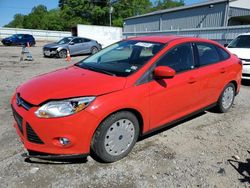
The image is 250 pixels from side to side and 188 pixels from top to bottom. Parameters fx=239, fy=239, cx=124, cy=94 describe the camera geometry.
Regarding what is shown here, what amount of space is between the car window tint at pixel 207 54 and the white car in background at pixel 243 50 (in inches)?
140

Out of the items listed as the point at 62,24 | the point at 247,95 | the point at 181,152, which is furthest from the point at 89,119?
the point at 62,24

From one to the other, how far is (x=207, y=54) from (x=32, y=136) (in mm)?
3310

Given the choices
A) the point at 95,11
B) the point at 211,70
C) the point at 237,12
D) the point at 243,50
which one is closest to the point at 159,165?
the point at 211,70

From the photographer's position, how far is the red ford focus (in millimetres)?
2783

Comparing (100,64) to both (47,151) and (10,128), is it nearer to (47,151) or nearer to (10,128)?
(47,151)

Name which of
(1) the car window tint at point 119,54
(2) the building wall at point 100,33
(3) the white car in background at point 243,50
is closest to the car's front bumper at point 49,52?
(3) the white car in background at point 243,50

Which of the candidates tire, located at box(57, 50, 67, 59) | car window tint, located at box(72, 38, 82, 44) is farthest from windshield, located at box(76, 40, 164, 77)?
car window tint, located at box(72, 38, 82, 44)

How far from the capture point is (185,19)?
28750 mm

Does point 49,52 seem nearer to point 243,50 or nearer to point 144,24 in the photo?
point 243,50

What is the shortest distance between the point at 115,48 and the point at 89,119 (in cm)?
197

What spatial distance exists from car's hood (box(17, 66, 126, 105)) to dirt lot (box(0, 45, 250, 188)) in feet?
3.01

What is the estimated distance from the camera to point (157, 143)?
12.5 feet

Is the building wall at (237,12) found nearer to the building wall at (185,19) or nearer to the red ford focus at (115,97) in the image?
the building wall at (185,19)

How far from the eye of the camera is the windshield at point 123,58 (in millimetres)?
3443
